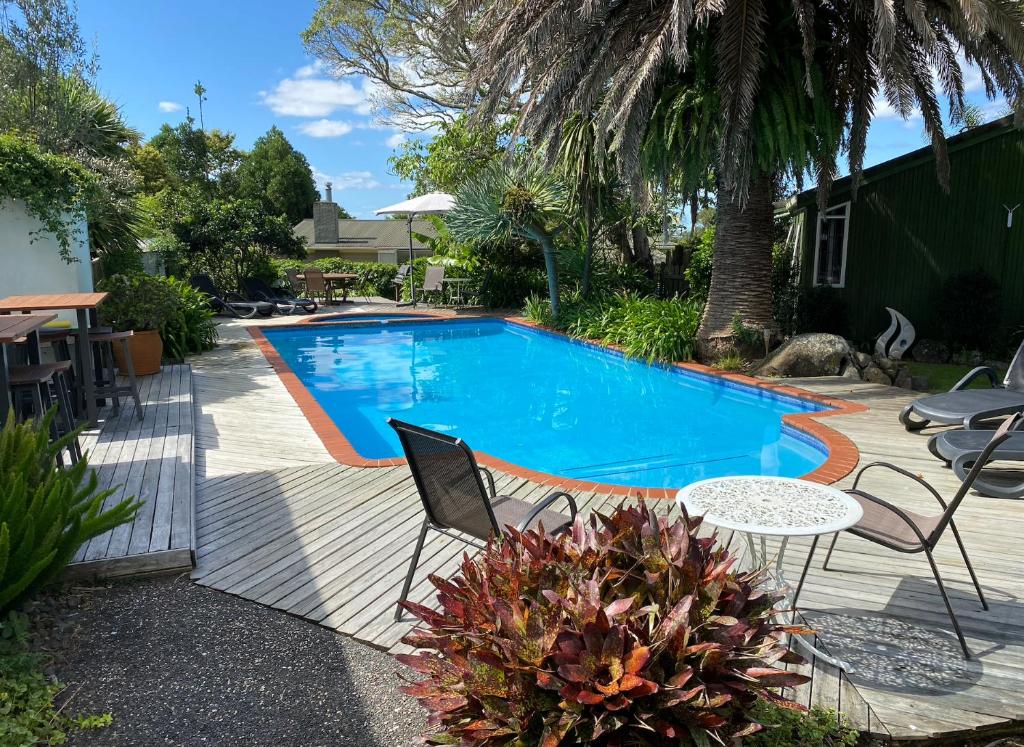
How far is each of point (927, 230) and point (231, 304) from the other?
13.9m

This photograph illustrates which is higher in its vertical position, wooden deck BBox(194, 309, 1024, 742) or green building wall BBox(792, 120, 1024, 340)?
green building wall BBox(792, 120, 1024, 340)

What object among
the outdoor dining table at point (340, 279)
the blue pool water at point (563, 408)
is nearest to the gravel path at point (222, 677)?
the blue pool water at point (563, 408)

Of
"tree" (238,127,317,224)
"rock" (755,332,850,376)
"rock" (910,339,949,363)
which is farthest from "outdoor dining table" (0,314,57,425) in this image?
"tree" (238,127,317,224)

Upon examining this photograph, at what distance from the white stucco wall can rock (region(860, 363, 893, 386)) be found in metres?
9.34

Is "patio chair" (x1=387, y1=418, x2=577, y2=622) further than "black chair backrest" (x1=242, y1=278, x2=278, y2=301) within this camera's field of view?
No

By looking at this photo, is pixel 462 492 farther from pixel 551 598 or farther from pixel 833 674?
pixel 833 674

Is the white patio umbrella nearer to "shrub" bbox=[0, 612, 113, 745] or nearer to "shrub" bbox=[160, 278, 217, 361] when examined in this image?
"shrub" bbox=[160, 278, 217, 361]

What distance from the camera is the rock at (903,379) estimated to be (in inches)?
321

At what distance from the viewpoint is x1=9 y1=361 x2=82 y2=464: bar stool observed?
4219 millimetres

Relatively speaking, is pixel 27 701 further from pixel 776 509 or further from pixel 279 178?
pixel 279 178

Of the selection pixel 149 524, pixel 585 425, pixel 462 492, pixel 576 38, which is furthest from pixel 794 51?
pixel 149 524

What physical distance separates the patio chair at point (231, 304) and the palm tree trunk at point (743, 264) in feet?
34.6

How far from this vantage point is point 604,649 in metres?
1.60

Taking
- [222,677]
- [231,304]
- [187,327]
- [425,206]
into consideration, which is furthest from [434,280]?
[222,677]
